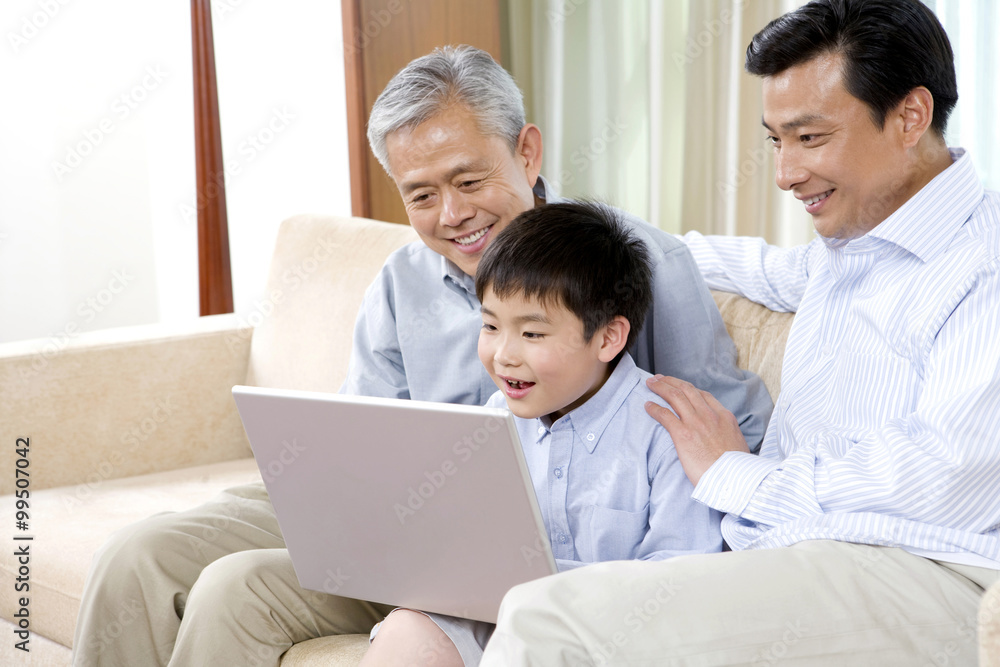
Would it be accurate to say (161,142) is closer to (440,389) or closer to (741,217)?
(741,217)

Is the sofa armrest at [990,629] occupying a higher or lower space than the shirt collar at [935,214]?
lower

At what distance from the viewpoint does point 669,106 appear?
2914 millimetres

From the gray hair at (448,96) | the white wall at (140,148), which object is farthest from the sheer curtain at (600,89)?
the gray hair at (448,96)

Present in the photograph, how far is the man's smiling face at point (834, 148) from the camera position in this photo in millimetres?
1191

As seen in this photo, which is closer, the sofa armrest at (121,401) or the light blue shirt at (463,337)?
the light blue shirt at (463,337)

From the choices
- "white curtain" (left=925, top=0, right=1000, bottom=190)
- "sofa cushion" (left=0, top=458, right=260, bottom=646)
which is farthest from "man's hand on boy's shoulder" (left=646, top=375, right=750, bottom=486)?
"white curtain" (left=925, top=0, right=1000, bottom=190)

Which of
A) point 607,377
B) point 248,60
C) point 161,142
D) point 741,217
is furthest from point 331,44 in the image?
point 607,377

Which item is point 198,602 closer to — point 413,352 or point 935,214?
point 413,352

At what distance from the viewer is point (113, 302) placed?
3.39 metres

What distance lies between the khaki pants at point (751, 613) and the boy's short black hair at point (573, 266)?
36 cm

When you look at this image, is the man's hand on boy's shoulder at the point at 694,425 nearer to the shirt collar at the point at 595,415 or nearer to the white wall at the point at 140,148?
the shirt collar at the point at 595,415

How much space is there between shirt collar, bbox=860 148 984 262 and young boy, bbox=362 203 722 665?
0.33 m

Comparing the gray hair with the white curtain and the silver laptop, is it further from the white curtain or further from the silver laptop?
the white curtain

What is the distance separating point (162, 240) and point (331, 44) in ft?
2.90
